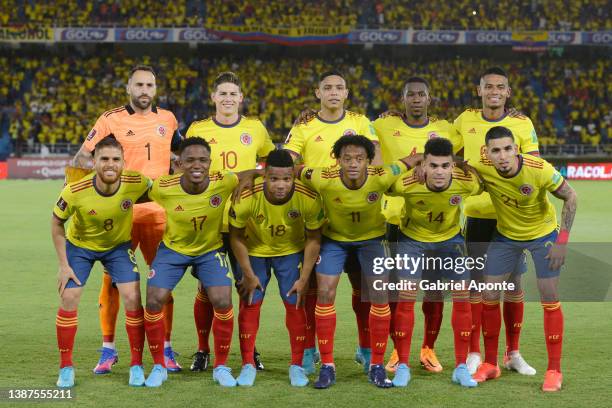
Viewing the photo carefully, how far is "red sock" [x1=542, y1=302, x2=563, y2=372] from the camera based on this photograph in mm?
6387

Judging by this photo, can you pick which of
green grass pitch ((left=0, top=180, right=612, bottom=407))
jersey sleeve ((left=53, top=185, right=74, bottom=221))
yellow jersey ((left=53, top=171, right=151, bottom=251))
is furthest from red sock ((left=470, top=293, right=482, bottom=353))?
jersey sleeve ((left=53, top=185, right=74, bottom=221))

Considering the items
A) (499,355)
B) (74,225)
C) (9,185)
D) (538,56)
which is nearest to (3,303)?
(74,225)

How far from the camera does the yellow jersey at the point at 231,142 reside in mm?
Answer: 7074

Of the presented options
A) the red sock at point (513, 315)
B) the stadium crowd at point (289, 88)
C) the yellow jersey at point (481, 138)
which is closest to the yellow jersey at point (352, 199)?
the yellow jersey at point (481, 138)

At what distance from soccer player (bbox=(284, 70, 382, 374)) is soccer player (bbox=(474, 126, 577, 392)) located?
0.97 m

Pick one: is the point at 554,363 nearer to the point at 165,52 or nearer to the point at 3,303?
the point at 3,303

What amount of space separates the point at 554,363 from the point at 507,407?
78 centimetres

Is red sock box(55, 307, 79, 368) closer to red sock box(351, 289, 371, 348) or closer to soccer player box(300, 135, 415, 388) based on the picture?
soccer player box(300, 135, 415, 388)

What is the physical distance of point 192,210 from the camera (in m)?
6.45

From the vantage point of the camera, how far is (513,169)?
21.1ft

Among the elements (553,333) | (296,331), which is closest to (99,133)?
(296,331)

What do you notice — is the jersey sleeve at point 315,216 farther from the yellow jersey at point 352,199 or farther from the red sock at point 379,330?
the red sock at point 379,330

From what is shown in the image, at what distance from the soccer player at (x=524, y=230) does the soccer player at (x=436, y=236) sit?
233 mm

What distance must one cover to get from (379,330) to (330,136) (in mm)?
1696
